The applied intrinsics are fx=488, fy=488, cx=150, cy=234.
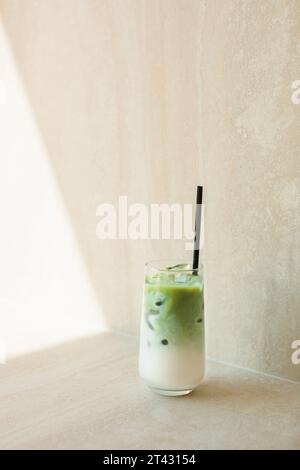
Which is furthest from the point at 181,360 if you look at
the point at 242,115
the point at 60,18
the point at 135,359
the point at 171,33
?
the point at 60,18

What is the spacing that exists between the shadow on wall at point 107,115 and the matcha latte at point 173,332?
0.82 feet

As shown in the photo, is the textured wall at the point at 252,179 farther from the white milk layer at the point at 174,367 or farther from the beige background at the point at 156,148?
the white milk layer at the point at 174,367

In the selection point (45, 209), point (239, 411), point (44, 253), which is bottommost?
point (239, 411)

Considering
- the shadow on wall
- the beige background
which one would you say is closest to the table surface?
the beige background

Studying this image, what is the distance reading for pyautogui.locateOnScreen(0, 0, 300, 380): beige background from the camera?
93 cm

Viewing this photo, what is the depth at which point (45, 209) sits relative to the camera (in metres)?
1.40

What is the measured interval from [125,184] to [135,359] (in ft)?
1.36

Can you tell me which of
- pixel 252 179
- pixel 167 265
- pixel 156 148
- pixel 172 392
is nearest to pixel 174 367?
pixel 172 392

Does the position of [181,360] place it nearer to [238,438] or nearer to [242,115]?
[238,438]

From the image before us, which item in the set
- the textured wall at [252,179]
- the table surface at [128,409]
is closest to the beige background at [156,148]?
the textured wall at [252,179]

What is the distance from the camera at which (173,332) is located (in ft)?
2.79

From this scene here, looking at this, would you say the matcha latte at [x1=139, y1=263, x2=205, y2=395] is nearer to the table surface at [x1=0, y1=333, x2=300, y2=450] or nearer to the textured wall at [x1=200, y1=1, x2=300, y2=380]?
the table surface at [x1=0, y1=333, x2=300, y2=450]

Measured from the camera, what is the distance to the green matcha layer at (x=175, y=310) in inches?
33.4

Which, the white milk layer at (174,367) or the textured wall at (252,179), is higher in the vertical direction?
the textured wall at (252,179)
